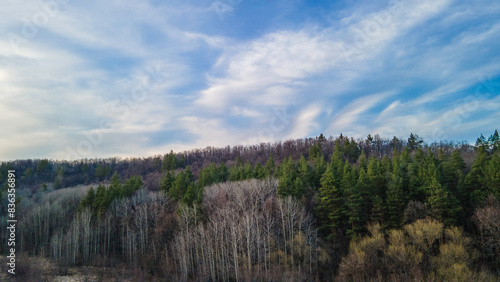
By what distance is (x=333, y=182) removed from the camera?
140ft

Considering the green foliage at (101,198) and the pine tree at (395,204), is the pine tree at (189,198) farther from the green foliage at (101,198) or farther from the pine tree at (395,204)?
the pine tree at (395,204)

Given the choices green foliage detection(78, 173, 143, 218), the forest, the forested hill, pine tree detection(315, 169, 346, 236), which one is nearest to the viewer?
the forest

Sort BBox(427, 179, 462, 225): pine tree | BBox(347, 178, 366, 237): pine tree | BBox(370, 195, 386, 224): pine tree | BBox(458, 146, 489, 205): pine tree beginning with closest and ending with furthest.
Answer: BBox(427, 179, 462, 225): pine tree → BBox(458, 146, 489, 205): pine tree → BBox(370, 195, 386, 224): pine tree → BBox(347, 178, 366, 237): pine tree

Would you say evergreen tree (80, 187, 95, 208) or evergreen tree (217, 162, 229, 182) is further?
evergreen tree (217, 162, 229, 182)

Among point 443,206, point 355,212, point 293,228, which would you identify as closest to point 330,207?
point 355,212

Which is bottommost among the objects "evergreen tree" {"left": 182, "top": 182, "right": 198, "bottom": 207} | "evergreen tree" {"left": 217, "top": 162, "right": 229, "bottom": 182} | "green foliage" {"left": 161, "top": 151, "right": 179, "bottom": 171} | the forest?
the forest

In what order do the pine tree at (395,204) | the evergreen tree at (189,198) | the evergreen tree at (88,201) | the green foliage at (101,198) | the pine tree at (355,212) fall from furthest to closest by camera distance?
the evergreen tree at (88,201)
the green foliage at (101,198)
the evergreen tree at (189,198)
the pine tree at (355,212)
the pine tree at (395,204)

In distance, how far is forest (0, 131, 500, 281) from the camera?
32.0 m

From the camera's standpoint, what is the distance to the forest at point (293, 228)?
31969mm

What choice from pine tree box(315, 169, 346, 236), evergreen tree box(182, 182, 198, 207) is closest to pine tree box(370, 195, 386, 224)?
pine tree box(315, 169, 346, 236)

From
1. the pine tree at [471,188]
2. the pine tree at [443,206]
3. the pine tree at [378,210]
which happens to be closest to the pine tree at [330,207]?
the pine tree at [378,210]

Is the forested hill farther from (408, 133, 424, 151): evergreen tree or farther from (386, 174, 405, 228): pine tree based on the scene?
(386, 174, 405, 228): pine tree

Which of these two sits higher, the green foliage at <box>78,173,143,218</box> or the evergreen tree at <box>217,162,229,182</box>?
the evergreen tree at <box>217,162,229,182</box>

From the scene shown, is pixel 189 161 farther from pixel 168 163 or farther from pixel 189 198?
pixel 189 198
